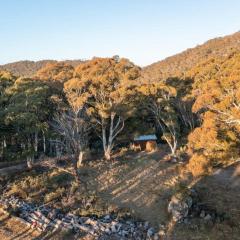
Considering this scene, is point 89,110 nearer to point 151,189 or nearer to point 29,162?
point 29,162

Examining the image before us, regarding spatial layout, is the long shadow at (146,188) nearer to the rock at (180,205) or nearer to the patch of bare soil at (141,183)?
the patch of bare soil at (141,183)

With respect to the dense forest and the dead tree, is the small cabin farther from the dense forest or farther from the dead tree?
the dead tree

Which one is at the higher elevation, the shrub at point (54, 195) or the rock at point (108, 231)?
the shrub at point (54, 195)

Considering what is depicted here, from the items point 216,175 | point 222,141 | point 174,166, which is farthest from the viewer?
point 174,166

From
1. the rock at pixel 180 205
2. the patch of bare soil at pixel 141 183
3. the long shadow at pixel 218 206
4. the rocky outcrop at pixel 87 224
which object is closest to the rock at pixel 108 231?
the rocky outcrop at pixel 87 224

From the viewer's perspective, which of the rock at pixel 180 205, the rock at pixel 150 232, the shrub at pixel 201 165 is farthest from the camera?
the rock at pixel 180 205

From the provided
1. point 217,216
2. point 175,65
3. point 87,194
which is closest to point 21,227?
point 87,194

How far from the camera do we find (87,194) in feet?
77.7

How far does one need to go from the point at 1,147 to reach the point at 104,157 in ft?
33.2

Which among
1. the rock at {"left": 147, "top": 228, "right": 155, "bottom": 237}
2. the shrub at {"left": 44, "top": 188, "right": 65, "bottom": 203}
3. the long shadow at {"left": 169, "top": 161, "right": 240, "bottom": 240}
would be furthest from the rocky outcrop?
the long shadow at {"left": 169, "top": 161, "right": 240, "bottom": 240}

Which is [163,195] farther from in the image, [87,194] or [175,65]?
[175,65]

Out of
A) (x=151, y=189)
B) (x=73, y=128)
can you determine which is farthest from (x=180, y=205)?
(x=73, y=128)

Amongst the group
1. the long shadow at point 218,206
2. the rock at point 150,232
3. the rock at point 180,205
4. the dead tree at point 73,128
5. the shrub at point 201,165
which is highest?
the dead tree at point 73,128

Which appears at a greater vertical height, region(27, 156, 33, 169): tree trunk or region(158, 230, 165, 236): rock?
region(27, 156, 33, 169): tree trunk
